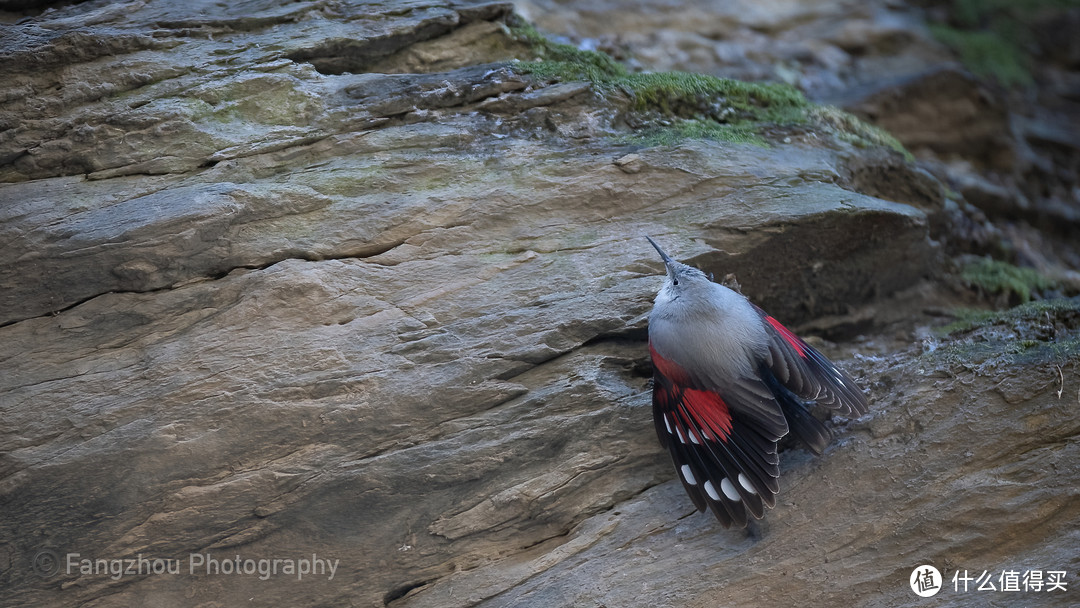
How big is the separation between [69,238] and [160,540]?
147 cm

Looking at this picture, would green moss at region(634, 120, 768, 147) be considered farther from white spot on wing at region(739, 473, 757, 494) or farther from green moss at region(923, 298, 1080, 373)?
white spot on wing at region(739, 473, 757, 494)

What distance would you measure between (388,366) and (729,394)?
62.1 inches

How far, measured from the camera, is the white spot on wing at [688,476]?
10.9 ft

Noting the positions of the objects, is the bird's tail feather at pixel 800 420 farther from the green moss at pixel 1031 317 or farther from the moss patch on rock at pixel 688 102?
the moss patch on rock at pixel 688 102

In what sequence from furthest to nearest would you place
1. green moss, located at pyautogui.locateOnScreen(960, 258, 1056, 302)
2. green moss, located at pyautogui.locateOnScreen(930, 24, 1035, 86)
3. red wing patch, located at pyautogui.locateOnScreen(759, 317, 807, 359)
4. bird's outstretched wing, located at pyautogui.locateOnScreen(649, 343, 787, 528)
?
green moss, located at pyautogui.locateOnScreen(930, 24, 1035, 86) → green moss, located at pyautogui.locateOnScreen(960, 258, 1056, 302) → red wing patch, located at pyautogui.locateOnScreen(759, 317, 807, 359) → bird's outstretched wing, located at pyautogui.locateOnScreen(649, 343, 787, 528)

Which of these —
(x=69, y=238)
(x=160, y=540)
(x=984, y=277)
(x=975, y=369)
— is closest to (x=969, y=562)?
(x=975, y=369)

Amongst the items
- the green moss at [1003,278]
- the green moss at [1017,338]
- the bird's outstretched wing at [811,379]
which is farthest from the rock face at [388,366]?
the green moss at [1003,278]

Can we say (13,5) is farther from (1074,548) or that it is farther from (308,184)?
(1074,548)

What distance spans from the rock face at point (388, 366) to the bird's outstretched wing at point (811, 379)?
0.68ft

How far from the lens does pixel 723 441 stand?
10.9 ft

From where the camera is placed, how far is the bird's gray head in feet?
11.6

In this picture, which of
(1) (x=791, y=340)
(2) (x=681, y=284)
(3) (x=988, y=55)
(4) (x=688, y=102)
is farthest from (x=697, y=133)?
(3) (x=988, y=55)

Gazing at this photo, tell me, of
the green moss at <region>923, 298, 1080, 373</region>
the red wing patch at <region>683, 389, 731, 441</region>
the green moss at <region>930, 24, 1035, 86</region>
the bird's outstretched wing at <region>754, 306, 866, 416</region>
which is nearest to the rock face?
the green moss at <region>923, 298, 1080, 373</region>

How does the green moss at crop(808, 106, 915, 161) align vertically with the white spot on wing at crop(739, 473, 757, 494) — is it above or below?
above
